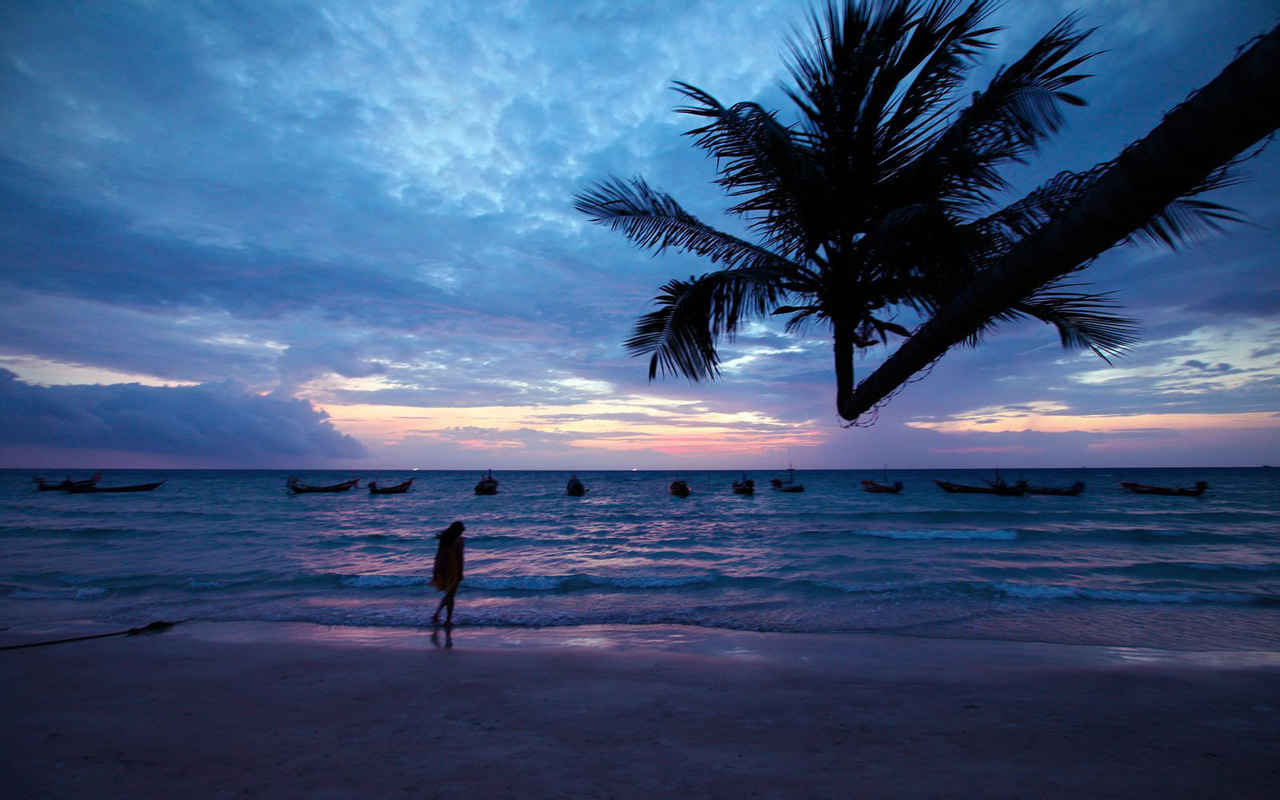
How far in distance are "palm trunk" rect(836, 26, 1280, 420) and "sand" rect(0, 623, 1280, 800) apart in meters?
3.93

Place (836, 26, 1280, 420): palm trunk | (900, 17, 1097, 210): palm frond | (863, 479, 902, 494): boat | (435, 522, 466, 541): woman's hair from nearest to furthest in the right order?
(836, 26, 1280, 420): palm trunk → (900, 17, 1097, 210): palm frond → (435, 522, 466, 541): woman's hair → (863, 479, 902, 494): boat

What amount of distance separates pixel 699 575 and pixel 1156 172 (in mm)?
15355

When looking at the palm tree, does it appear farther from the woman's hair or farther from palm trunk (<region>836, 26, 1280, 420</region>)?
the woman's hair

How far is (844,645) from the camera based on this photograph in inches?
349

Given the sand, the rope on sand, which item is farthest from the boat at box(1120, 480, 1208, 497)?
the rope on sand

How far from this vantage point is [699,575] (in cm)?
1585

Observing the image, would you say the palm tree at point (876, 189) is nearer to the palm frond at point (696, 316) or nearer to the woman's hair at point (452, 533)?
the palm frond at point (696, 316)

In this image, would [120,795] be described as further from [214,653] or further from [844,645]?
[844,645]

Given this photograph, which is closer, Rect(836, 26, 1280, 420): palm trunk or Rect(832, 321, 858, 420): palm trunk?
Rect(836, 26, 1280, 420): palm trunk

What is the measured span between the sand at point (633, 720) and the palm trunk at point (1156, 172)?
3.93 m

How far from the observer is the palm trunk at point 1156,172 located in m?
1.28

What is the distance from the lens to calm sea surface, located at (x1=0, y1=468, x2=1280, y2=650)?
35.7 feet

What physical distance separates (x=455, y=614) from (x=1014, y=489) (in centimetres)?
5345

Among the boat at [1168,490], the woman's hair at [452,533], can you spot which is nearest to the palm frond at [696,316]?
the woman's hair at [452,533]
